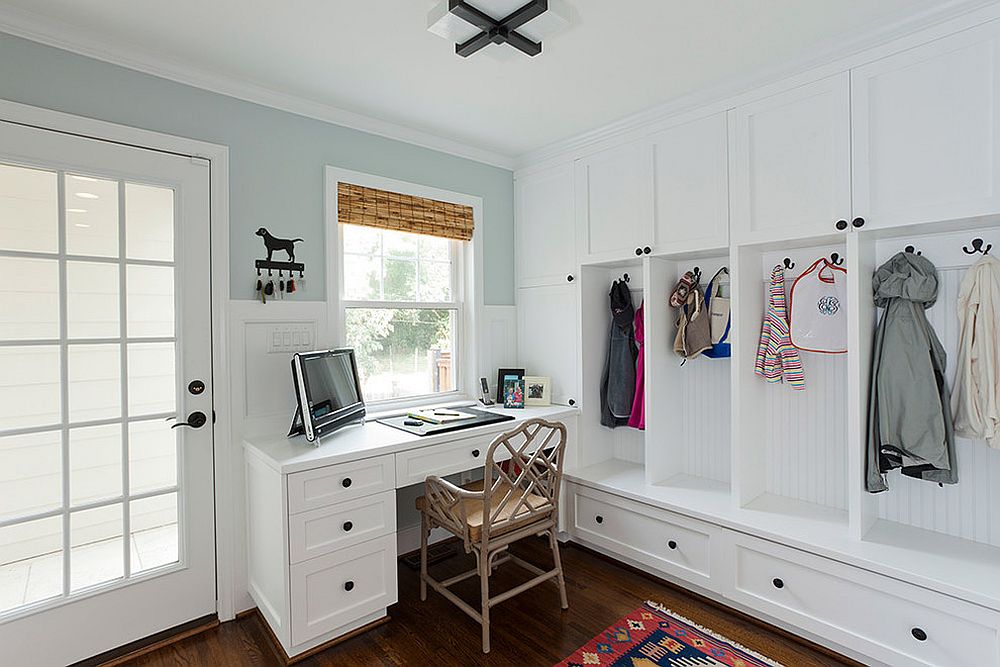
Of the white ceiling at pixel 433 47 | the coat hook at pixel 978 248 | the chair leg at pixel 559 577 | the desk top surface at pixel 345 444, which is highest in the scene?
the white ceiling at pixel 433 47

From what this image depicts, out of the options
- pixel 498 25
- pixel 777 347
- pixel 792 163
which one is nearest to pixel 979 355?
pixel 777 347

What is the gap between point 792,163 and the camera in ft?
7.70

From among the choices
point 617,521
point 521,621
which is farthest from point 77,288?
point 617,521

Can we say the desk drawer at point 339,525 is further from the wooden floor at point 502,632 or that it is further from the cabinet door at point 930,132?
the cabinet door at point 930,132

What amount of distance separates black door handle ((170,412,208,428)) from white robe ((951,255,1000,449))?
3181 mm

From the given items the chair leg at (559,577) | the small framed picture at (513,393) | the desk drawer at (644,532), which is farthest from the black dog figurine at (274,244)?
the desk drawer at (644,532)

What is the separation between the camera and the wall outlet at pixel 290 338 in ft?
8.48

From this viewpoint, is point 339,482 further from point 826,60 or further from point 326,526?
point 826,60

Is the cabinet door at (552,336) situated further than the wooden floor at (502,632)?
Yes

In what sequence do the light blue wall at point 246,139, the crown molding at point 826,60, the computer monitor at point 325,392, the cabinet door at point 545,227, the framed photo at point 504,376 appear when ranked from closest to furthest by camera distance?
the crown molding at point 826,60 → the light blue wall at point 246,139 → the computer monitor at point 325,392 → the cabinet door at point 545,227 → the framed photo at point 504,376

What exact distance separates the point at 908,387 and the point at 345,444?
7.77 ft

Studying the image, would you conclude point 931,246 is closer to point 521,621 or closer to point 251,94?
point 521,621

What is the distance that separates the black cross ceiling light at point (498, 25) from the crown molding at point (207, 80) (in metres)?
0.98

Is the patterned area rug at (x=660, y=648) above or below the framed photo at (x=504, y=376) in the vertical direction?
below
